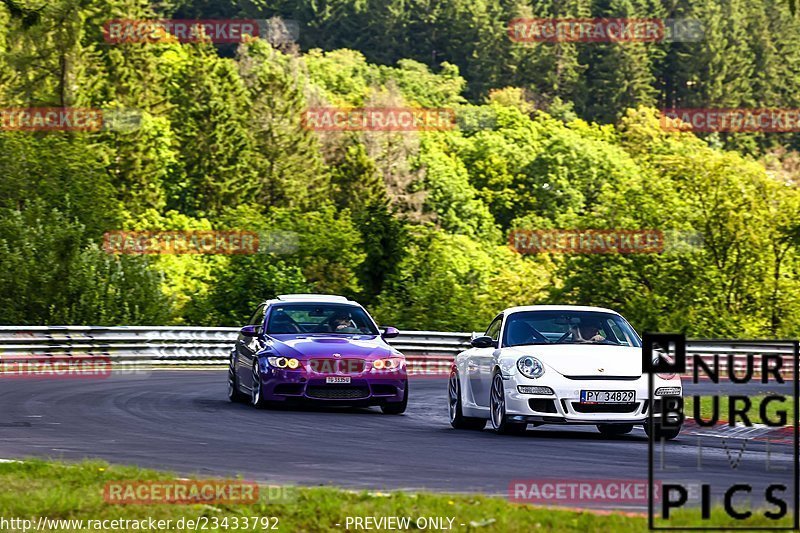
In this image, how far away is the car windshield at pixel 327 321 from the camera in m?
21.8

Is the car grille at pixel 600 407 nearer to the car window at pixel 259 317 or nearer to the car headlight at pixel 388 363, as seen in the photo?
the car headlight at pixel 388 363

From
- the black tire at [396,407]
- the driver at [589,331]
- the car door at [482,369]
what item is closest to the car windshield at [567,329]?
the driver at [589,331]

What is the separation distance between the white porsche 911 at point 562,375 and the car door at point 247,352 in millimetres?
4052

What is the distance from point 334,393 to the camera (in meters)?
20.6

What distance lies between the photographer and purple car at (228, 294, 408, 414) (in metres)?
20.5

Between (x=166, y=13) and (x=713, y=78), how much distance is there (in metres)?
48.4

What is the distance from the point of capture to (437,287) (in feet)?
161

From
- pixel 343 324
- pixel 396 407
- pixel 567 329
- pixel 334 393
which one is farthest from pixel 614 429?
pixel 343 324

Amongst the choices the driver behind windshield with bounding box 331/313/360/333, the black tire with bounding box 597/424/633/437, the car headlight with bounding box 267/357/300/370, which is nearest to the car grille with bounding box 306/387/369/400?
the car headlight with bounding box 267/357/300/370

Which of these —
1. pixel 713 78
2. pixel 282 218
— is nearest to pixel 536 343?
pixel 282 218

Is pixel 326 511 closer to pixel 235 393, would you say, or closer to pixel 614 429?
pixel 614 429

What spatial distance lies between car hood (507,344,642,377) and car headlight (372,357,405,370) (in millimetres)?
3575

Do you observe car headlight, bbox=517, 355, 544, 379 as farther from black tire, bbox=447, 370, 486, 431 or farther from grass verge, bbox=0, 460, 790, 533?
grass verge, bbox=0, 460, 790, 533

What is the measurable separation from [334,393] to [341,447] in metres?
5.69
